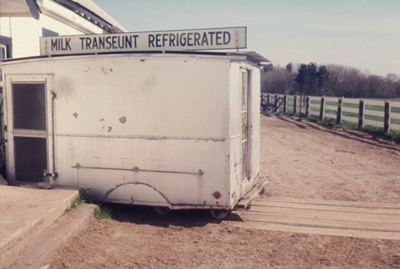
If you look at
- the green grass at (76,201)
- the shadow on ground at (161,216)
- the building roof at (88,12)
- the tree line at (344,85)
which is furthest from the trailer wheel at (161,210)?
the tree line at (344,85)

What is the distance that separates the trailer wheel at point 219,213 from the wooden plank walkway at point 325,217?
0.84 feet

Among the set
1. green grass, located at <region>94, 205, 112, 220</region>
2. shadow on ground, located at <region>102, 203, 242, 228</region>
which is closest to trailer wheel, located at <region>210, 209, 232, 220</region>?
shadow on ground, located at <region>102, 203, 242, 228</region>

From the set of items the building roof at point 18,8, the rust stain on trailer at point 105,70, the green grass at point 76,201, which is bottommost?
the green grass at point 76,201

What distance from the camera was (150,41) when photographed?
6871 millimetres

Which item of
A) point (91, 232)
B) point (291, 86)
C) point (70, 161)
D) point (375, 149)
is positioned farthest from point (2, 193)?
point (291, 86)

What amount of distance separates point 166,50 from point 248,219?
3.04 metres

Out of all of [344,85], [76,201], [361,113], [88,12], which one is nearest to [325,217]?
[76,201]

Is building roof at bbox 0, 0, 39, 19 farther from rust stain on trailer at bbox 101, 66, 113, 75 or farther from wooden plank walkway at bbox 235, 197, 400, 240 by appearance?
wooden plank walkway at bbox 235, 197, 400, 240

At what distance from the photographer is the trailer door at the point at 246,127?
23.8 feet

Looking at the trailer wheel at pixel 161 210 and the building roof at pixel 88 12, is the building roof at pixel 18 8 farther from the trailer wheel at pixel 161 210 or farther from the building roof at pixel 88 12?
the trailer wheel at pixel 161 210

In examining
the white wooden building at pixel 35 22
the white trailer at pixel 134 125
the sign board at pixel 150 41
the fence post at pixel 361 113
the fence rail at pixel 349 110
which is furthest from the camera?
the fence post at pixel 361 113

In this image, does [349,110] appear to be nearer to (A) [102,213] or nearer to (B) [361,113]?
(B) [361,113]

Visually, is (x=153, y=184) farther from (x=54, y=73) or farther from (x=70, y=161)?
(x=54, y=73)

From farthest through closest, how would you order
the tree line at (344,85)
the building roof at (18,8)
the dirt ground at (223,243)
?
the tree line at (344,85) → the building roof at (18,8) → the dirt ground at (223,243)
